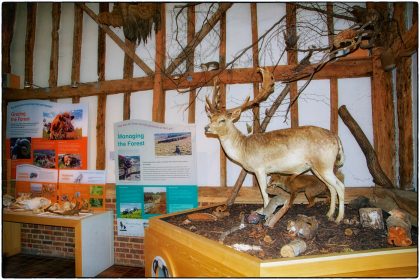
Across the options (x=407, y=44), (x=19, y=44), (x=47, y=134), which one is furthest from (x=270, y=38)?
(x=19, y=44)

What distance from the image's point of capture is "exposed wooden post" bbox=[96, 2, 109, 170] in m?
4.21

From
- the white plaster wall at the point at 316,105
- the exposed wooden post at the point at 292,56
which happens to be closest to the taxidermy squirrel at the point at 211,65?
the exposed wooden post at the point at 292,56

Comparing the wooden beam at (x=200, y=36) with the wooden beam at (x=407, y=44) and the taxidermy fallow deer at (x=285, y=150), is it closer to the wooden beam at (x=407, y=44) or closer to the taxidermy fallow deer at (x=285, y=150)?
the taxidermy fallow deer at (x=285, y=150)

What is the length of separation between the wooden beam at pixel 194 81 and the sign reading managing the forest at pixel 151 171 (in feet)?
1.95

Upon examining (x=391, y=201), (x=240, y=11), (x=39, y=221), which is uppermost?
(x=240, y=11)

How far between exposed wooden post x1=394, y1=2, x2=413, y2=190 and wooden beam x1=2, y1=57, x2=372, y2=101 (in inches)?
18.4

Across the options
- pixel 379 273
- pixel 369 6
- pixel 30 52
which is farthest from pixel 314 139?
pixel 30 52

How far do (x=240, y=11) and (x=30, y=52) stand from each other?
3733mm

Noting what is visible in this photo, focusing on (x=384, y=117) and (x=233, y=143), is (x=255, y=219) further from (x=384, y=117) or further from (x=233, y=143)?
(x=384, y=117)

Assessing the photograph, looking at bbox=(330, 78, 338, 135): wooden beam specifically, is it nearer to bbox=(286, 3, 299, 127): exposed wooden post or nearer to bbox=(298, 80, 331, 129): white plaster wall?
bbox=(298, 80, 331, 129): white plaster wall

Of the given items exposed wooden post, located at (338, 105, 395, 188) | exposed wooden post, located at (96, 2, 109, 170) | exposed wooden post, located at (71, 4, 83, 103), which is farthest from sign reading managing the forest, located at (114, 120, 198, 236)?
exposed wooden post, located at (338, 105, 395, 188)

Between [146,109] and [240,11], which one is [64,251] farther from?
[240,11]

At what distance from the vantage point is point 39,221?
3.73m

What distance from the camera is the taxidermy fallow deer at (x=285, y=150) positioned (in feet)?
7.71
